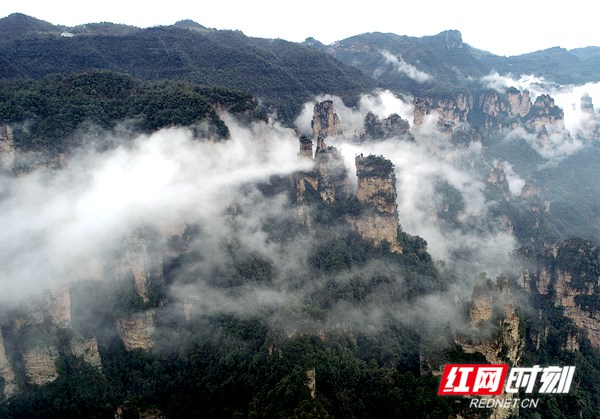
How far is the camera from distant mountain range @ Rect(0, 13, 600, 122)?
260 ft

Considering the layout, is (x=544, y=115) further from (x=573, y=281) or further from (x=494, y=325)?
(x=494, y=325)

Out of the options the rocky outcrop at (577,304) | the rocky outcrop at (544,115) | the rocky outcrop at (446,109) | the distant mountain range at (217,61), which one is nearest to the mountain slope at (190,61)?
the distant mountain range at (217,61)

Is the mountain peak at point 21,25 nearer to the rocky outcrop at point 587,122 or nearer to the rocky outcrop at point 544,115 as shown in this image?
the rocky outcrop at point 544,115

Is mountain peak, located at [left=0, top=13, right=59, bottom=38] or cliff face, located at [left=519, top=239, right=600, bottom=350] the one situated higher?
mountain peak, located at [left=0, top=13, right=59, bottom=38]

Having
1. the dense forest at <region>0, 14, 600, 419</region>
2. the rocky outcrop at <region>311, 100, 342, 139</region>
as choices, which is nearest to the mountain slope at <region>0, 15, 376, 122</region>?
the dense forest at <region>0, 14, 600, 419</region>

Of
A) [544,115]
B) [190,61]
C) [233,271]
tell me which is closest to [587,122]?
[544,115]

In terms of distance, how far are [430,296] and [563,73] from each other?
523 feet

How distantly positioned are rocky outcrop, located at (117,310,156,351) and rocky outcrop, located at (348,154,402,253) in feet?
84.4

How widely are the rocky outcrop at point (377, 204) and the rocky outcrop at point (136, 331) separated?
84.4ft

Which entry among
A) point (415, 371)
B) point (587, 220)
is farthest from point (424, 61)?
point (415, 371)

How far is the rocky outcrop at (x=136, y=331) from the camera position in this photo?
40.1 m

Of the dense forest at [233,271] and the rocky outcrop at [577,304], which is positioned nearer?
the dense forest at [233,271]

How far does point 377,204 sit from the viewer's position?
184 feet

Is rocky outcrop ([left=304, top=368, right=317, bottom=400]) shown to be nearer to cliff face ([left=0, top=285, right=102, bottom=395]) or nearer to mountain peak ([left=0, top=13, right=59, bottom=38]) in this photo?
cliff face ([left=0, top=285, right=102, bottom=395])
